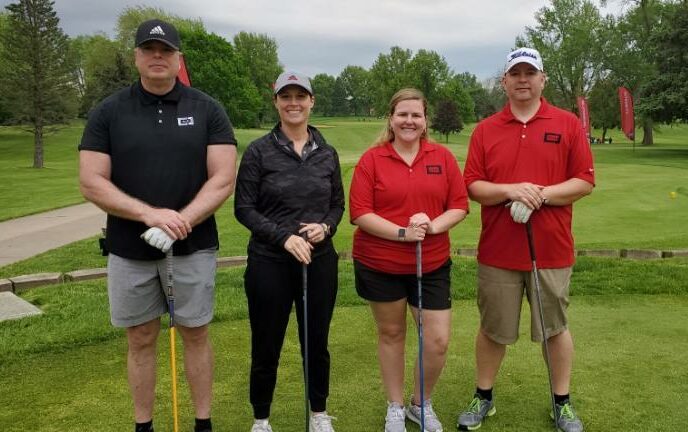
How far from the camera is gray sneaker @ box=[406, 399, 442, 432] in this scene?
10.2ft

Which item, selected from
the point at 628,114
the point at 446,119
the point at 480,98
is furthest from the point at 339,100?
the point at 628,114

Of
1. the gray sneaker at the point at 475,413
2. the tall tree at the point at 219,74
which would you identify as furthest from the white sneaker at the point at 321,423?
the tall tree at the point at 219,74

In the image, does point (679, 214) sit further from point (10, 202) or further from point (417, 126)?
point (10, 202)

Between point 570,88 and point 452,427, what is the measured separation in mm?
53451

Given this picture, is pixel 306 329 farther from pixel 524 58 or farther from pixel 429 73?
pixel 429 73

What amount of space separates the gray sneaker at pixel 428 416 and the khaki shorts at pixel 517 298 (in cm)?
53

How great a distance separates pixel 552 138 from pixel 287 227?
4.79ft

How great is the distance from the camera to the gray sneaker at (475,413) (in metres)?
3.10

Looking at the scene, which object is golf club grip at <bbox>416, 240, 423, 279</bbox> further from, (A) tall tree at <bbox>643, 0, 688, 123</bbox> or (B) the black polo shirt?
(A) tall tree at <bbox>643, 0, 688, 123</bbox>

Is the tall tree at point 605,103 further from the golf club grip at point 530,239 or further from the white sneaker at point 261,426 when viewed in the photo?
the white sneaker at point 261,426

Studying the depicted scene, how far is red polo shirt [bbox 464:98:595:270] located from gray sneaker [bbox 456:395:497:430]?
786 millimetres

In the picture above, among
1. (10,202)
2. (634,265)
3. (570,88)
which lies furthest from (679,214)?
(570,88)

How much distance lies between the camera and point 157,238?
258 cm

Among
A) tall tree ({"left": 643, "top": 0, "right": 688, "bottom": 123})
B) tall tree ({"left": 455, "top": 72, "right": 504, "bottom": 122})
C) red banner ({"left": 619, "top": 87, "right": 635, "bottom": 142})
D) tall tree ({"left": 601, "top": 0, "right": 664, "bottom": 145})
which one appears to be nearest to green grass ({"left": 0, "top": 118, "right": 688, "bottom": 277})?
tall tree ({"left": 643, "top": 0, "right": 688, "bottom": 123})
